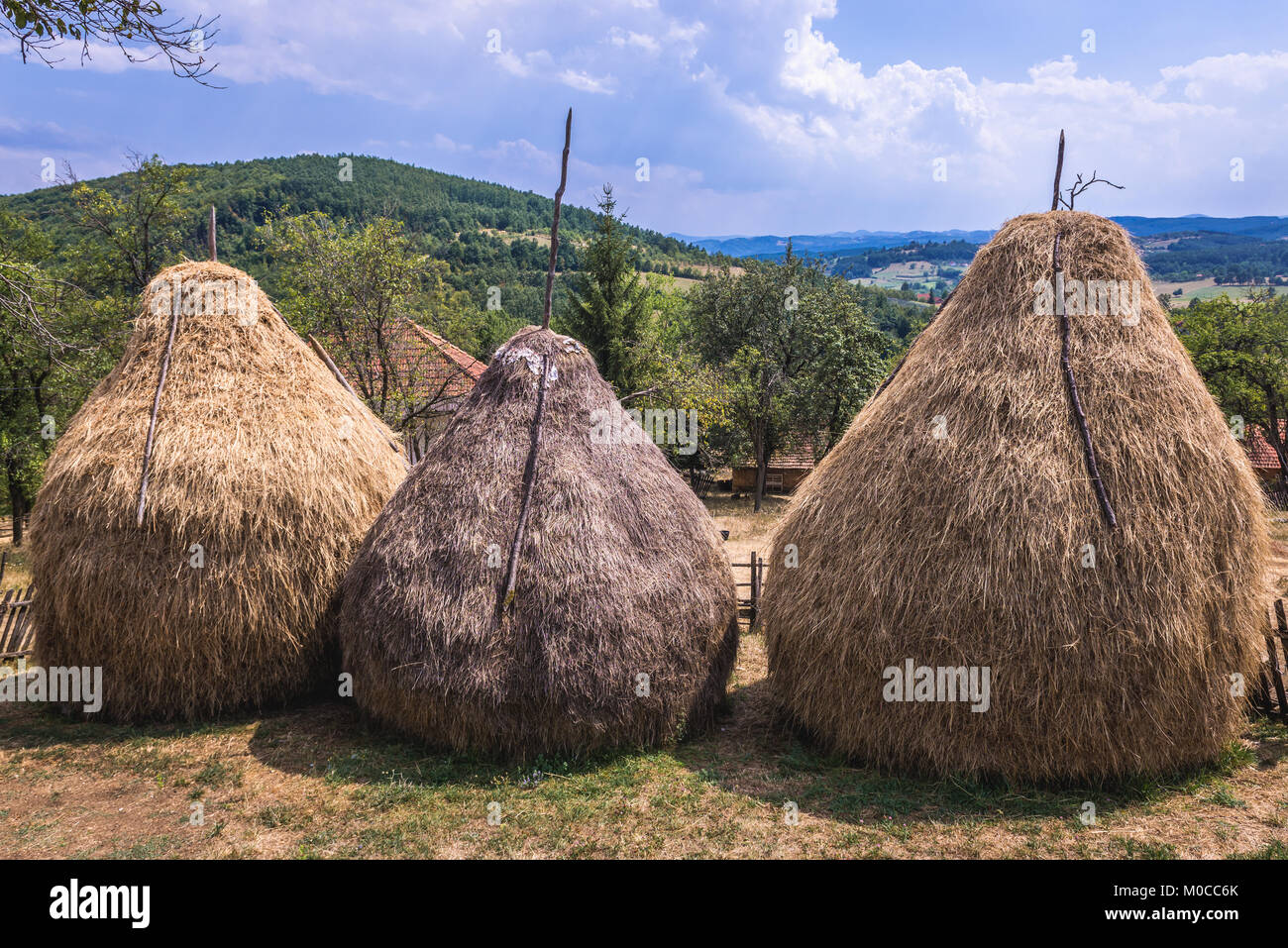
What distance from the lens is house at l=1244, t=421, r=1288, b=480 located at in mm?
26505

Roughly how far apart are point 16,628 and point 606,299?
2140 centimetres

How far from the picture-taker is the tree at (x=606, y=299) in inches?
1104

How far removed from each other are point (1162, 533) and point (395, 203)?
723 inches

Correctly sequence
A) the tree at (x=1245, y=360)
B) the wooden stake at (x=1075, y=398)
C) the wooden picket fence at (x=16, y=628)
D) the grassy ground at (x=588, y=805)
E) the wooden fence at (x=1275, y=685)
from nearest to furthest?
1. the grassy ground at (x=588, y=805)
2. the wooden stake at (x=1075, y=398)
3. the wooden fence at (x=1275, y=685)
4. the wooden picket fence at (x=16, y=628)
5. the tree at (x=1245, y=360)

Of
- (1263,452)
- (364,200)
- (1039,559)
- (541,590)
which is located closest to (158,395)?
(541,590)

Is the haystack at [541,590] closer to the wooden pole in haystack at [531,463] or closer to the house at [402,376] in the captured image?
the wooden pole in haystack at [531,463]

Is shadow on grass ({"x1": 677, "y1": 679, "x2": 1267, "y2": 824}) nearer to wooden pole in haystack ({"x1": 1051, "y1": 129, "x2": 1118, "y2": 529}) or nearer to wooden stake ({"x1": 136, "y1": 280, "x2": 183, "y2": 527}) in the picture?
wooden pole in haystack ({"x1": 1051, "y1": 129, "x2": 1118, "y2": 529})

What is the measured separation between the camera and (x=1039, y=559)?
20.2 feet

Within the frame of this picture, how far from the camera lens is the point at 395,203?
1911 centimetres

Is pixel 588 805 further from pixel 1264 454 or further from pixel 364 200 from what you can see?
pixel 364 200

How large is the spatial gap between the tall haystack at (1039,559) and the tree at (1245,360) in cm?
2236

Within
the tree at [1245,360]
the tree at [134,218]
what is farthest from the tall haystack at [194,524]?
the tree at [1245,360]
